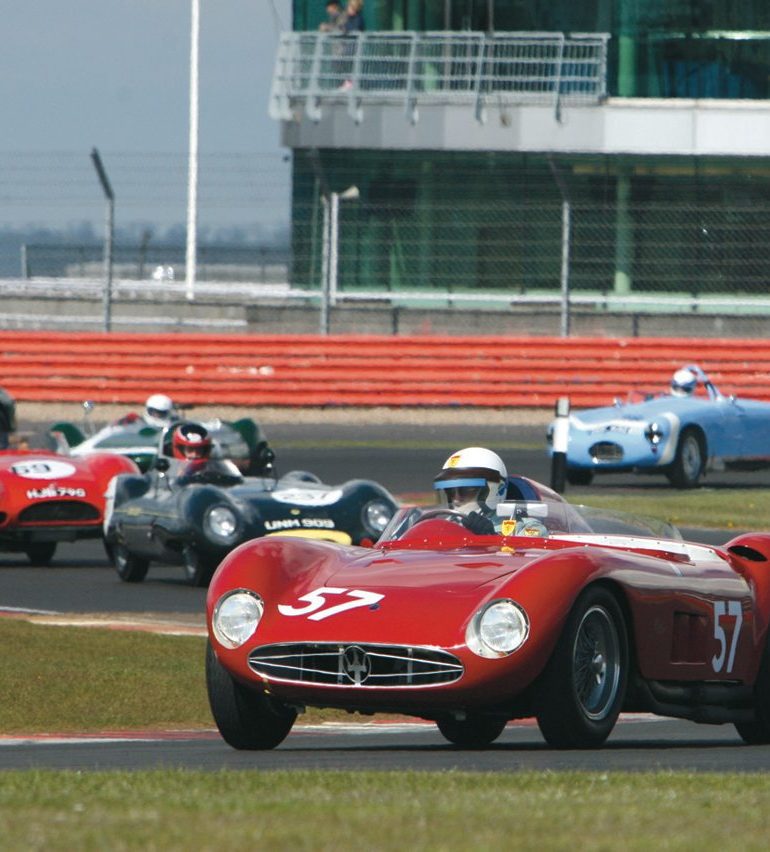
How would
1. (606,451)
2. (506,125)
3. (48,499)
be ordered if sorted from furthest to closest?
1. (506,125)
2. (606,451)
3. (48,499)

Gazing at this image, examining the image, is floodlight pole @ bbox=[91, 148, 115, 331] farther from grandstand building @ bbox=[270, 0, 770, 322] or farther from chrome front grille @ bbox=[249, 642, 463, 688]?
chrome front grille @ bbox=[249, 642, 463, 688]

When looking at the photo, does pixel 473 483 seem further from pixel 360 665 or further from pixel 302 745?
pixel 360 665

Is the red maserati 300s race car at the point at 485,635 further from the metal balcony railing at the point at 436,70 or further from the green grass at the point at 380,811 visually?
the metal balcony railing at the point at 436,70

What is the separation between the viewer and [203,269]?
128 ft

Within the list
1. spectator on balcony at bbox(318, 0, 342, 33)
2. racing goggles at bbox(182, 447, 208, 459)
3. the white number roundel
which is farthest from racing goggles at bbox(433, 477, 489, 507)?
spectator on balcony at bbox(318, 0, 342, 33)

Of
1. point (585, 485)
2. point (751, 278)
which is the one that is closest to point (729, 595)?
point (585, 485)

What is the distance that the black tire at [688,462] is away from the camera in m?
22.1

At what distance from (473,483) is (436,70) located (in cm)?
2778

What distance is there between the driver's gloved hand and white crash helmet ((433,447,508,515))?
15 centimetres

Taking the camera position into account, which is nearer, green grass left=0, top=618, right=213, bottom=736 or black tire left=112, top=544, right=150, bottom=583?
green grass left=0, top=618, right=213, bottom=736

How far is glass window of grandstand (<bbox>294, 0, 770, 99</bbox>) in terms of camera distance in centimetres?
3478

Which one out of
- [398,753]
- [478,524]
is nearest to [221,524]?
[478,524]

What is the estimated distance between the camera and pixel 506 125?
3394 centimetres

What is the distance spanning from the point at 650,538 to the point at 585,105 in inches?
1027
